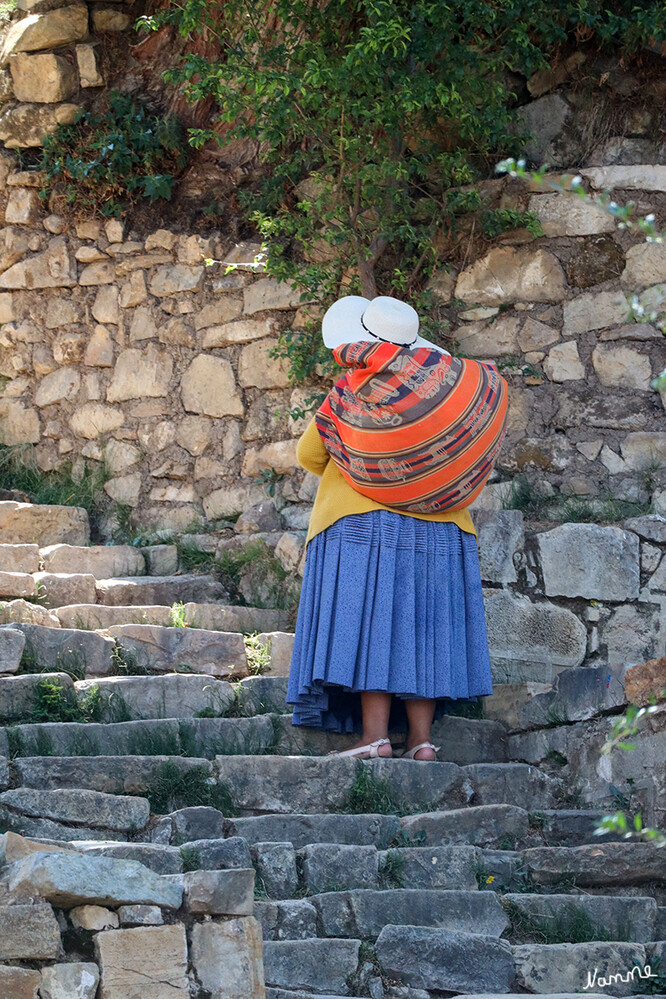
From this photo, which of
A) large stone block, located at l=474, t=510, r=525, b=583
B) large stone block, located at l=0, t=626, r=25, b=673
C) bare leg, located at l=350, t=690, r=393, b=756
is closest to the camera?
bare leg, located at l=350, t=690, r=393, b=756

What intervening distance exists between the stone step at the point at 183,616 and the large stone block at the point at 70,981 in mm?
2708

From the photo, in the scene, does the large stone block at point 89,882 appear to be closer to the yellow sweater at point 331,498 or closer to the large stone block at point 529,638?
the yellow sweater at point 331,498

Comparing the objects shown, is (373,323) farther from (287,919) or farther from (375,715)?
(287,919)

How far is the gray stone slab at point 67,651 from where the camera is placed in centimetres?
461

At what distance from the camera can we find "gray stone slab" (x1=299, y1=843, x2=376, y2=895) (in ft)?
11.4

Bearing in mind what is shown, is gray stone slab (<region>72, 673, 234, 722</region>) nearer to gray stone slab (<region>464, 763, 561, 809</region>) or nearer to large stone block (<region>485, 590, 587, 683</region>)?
gray stone slab (<region>464, 763, 561, 809</region>)

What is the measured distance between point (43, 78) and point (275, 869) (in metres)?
5.20

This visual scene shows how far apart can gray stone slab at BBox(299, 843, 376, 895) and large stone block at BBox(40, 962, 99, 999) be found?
0.99 m

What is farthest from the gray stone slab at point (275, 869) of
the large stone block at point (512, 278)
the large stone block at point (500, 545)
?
the large stone block at point (512, 278)

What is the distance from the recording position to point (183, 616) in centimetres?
538

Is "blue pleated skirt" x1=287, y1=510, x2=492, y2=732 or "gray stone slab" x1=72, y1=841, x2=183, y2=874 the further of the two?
"blue pleated skirt" x1=287, y1=510, x2=492, y2=732

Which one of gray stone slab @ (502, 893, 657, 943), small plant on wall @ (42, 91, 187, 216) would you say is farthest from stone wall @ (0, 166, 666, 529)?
gray stone slab @ (502, 893, 657, 943)

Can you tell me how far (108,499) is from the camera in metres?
6.97

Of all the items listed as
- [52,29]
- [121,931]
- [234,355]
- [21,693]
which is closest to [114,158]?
[52,29]
